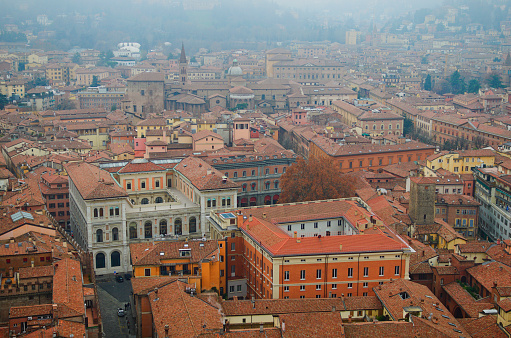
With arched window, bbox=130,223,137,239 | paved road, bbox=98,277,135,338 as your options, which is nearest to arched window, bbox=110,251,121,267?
arched window, bbox=130,223,137,239

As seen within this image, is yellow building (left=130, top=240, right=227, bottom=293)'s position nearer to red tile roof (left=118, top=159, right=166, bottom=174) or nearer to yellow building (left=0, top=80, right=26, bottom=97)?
red tile roof (left=118, top=159, right=166, bottom=174)

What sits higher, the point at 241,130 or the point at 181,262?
the point at 241,130

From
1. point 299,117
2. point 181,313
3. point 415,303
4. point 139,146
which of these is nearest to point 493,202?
point 415,303

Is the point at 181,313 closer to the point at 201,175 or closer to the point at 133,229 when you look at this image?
the point at 133,229

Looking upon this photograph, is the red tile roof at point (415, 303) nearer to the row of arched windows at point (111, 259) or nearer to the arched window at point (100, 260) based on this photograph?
the row of arched windows at point (111, 259)

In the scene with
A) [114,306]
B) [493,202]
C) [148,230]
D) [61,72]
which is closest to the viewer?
[114,306]

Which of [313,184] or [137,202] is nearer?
[137,202]
